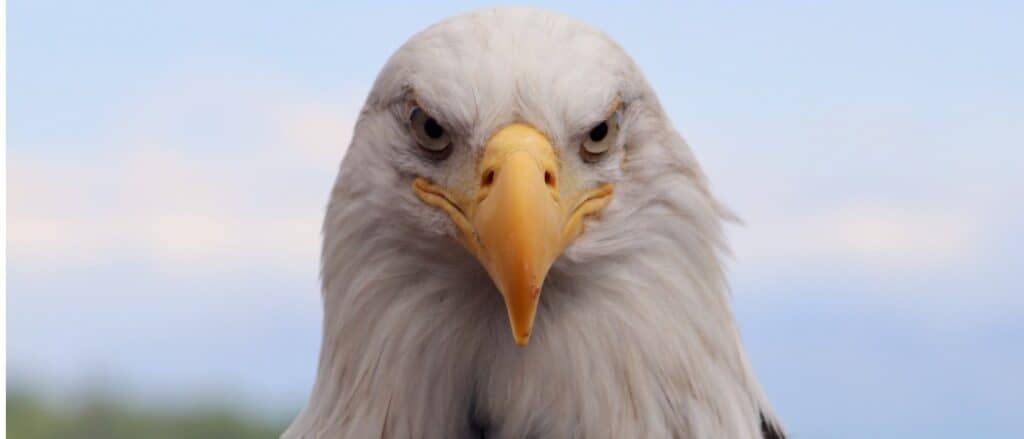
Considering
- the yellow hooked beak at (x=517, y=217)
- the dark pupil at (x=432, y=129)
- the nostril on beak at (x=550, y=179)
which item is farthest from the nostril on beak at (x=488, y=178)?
the dark pupil at (x=432, y=129)

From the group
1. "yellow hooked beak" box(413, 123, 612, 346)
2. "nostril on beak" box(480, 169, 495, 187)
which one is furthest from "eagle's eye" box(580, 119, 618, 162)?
"nostril on beak" box(480, 169, 495, 187)

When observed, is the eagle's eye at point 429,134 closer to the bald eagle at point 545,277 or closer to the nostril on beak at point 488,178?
the bald eagle at point 545,277

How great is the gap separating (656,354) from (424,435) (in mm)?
599

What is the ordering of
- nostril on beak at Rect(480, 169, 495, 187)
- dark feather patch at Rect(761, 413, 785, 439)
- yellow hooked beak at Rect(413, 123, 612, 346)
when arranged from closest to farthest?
yellow hooked beak at Rect(413, 123, 612, 346) → nostril on beak at Rect(480, 169, 495, 187) → dark feather patch at Rect(761, 413, 785, 439)

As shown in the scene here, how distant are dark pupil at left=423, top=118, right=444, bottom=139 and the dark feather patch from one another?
3.87 feet

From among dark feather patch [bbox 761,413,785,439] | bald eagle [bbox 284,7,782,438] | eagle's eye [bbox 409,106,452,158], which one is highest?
eagle's eye [bbox 409,106,452,158]

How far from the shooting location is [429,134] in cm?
321

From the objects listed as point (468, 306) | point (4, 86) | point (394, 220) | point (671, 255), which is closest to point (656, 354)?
point (671, 255)

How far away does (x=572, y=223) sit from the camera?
3.10 metres

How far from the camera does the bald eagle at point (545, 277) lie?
316 cm

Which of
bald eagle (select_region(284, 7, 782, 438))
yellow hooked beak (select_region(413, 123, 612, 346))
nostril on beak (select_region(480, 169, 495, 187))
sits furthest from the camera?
bald eagle (select_region(284, 7, 782, 438))

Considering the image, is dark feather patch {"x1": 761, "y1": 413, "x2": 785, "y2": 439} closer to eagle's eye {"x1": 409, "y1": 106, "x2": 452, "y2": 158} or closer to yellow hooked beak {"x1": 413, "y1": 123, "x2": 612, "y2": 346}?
yellow hooked beak {"x1": 413, "y1": 123, "x2": 612, "y2": 346}

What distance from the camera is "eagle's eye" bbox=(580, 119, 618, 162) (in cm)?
319

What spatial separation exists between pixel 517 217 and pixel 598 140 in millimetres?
444
